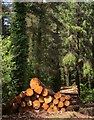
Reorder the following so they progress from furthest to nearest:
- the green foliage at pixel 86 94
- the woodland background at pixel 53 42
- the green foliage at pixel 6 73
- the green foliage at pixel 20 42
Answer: the green foliage at pixel 86 94, the woodland background at pixel 53 42, the green foliage at pixel 20 42, the green foliage at pixel 6 73

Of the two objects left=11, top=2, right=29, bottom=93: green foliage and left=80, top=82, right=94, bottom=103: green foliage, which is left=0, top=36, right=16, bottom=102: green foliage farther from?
left=80, top=82, right=94, bottom=103: green foliage

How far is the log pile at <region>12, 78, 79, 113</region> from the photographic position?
573 cm

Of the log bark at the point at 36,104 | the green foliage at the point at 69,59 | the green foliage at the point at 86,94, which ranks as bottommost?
the green foliage at the point at 86,94

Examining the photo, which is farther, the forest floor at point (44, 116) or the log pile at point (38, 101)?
the log pile at point (38, 101)

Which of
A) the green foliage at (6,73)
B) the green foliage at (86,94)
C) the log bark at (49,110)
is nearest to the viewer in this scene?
the green foliage at (6,73)

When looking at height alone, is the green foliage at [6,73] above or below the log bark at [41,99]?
above

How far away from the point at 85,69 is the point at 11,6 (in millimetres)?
4041

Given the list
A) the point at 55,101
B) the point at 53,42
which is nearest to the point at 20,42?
the point at 53,42

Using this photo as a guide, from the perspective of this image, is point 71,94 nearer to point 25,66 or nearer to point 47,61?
point 25,66

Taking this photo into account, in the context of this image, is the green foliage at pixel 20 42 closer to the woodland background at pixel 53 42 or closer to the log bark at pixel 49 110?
the woodland background at pixel 53 42

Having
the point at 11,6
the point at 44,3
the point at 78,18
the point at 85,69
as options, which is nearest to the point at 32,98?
the point at 11,6

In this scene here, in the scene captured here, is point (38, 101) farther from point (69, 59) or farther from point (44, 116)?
point (69, 59)

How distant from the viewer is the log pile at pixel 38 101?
573 centimetres

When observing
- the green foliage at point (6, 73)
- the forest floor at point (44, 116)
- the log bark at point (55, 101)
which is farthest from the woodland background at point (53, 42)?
the forest floor at point (44, 116)
